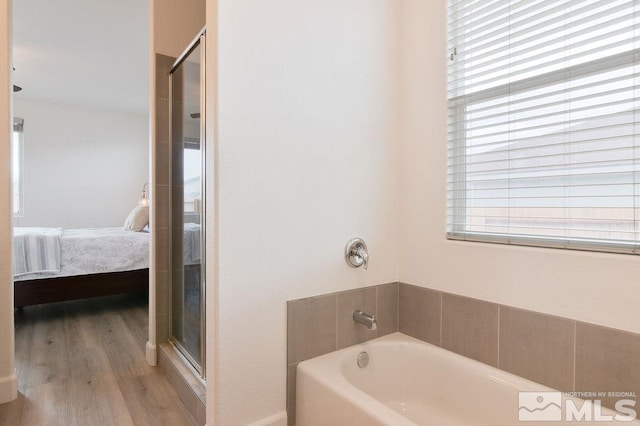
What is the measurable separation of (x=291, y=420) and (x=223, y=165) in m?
1.17

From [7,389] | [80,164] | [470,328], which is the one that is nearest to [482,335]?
[470,328]

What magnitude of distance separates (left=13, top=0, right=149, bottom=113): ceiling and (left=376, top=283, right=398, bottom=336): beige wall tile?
2888 mm

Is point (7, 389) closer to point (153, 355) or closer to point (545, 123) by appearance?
point (153, 355)

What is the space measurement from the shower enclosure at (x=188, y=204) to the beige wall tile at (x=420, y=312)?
1.09 meters

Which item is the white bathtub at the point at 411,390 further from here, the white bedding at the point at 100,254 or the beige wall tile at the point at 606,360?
the white bedding at the point at 100,254

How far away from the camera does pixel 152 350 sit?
234cm

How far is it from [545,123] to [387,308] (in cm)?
117

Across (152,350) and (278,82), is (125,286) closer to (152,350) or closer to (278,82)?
(152,350)

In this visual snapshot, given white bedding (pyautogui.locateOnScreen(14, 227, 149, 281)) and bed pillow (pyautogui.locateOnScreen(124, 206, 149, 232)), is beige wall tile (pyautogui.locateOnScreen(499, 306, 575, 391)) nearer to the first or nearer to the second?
white bedding (pyautogui.locateOnScreen(14, 227, 149, 281))

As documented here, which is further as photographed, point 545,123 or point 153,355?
point 153,355

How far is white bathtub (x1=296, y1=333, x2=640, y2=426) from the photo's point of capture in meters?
1.25

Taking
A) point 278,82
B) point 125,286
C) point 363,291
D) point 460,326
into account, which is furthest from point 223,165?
point 125,286

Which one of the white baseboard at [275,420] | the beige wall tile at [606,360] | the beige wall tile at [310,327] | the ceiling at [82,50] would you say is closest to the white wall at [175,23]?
the ceiling at [82,50]

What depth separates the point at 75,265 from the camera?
334 centimetres
